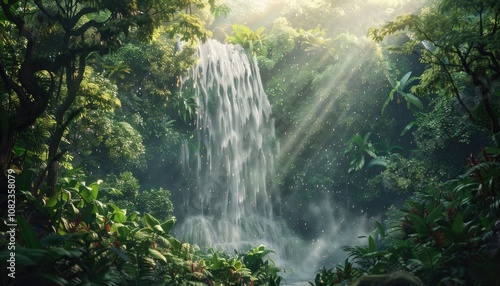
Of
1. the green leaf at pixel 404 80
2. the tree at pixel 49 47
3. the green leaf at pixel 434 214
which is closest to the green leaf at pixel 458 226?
the green leaf at pixel 434 214

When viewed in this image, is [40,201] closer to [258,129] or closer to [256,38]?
[258,129]

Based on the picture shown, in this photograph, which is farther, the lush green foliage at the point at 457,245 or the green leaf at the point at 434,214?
the green leaf at the point at 434,214

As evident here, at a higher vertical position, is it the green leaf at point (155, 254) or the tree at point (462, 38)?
the tree at point (462, 38)

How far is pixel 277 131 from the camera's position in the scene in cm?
2478

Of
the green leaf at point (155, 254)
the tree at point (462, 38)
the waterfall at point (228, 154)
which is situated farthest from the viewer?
the waterfall at point (228, 154)

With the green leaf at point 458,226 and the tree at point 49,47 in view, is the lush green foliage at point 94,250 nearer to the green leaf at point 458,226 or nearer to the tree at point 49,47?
the tree at point 49,47

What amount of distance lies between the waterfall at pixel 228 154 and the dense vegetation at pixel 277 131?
3.44ft

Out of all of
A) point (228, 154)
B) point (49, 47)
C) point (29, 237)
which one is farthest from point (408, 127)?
Result: point (29, 237)

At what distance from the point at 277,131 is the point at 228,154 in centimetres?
326

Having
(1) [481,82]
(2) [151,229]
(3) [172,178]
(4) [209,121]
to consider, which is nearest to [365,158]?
(4) [209,121]

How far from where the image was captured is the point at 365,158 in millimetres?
24734

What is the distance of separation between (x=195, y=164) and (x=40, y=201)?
15.8 metres

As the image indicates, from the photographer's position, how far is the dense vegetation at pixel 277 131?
6961 mm

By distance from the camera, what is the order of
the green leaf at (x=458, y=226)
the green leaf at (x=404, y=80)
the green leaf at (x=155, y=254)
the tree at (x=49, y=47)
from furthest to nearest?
the green leaf at (x=404, y=80)
the green leaf at (x=155, y=254)
the tree at (x=49, y=47)
the green leaf at (x=458, y=226)
